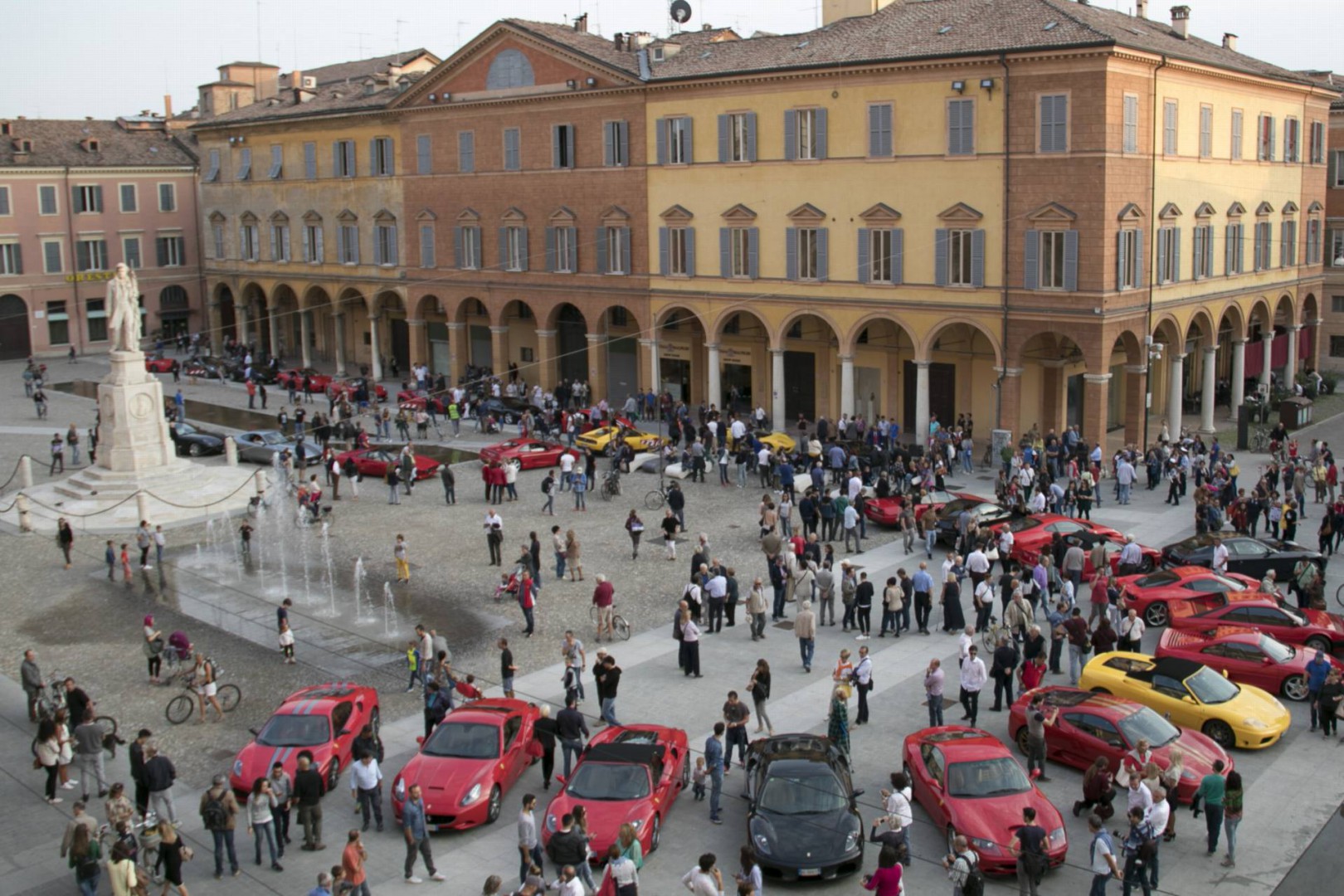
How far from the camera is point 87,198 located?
74.7 metres

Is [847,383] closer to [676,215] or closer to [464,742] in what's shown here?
[676,215]

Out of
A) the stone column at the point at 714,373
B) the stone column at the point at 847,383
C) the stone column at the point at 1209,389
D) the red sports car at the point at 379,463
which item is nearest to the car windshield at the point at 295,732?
the red sports car at the point at 379,463

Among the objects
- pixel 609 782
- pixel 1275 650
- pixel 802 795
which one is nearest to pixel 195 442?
pixel 609 782

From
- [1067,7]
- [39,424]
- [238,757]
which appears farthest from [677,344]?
[238,757]

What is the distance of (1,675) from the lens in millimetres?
26375

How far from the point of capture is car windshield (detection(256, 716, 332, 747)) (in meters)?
20.2

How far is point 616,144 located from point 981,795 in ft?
123

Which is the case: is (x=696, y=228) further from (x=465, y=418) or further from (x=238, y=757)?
Result: (x=238, y=757)

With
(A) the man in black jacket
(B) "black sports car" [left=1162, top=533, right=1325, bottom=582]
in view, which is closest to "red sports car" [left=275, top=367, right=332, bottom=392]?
(B) "black sports car" [left=1162, top=533, right=1325, bottom=582]

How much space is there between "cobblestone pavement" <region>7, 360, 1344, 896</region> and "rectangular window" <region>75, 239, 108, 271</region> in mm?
41823

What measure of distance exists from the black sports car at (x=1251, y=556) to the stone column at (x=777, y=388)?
20.0 metres

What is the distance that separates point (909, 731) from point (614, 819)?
6.13 metres

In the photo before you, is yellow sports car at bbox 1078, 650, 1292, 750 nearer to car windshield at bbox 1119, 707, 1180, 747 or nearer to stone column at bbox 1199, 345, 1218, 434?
car windshield at bbox 1119, 707, 1180, 747

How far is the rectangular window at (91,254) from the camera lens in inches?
2938
